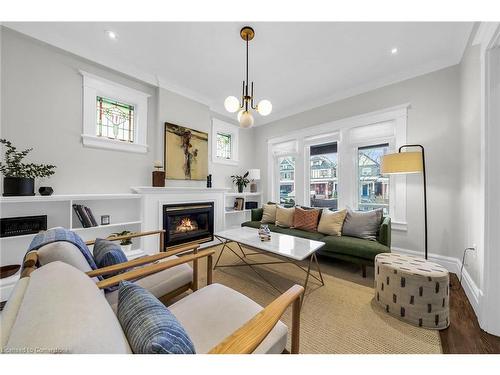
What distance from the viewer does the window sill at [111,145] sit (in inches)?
102

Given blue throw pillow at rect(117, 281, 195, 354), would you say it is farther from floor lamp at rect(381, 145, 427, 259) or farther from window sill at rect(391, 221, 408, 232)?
window sill at rect(391, 221, 408, 232)

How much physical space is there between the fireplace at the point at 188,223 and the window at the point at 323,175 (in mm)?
2207

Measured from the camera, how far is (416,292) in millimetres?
1580

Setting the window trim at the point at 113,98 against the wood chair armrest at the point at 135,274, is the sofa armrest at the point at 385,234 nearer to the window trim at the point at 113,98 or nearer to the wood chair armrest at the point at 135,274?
the wood chair armrest at the point at 135,274

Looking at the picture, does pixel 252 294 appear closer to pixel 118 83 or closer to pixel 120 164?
pixel 120 164

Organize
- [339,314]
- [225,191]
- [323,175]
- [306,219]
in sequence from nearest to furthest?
[339,314] < [306,219] < [323,175] < [225,191]

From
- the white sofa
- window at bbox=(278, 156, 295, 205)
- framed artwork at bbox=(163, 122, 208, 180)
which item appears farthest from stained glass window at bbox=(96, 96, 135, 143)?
window at bbox=(278, 156, 295, 205)

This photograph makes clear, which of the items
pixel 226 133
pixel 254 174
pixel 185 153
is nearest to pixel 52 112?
pixel 185 153

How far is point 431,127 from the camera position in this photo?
271 centimetres

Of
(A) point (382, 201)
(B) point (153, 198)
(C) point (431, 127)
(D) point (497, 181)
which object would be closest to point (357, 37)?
(C) point (431, 127)

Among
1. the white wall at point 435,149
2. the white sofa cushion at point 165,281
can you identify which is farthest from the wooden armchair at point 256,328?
the white wall at point 435,149

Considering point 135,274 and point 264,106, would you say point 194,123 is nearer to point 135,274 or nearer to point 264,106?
point 264,106

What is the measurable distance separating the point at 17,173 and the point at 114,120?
130 cm
